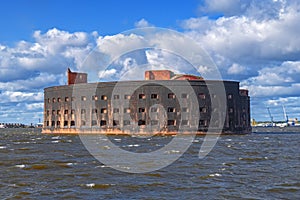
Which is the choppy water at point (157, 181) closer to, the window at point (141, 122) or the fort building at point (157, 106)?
the fort building at point (157, 106)

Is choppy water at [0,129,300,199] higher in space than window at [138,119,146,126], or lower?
lower

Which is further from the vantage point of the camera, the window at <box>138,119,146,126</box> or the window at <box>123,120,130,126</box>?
the window at <box>123,120,130,126</box>

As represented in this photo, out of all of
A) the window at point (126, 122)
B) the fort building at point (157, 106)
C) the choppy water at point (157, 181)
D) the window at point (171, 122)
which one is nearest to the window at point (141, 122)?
the fort building at point (157, 106)

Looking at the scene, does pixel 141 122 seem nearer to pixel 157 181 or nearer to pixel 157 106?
pixel 157 106

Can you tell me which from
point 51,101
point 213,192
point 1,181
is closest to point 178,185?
point 213,192

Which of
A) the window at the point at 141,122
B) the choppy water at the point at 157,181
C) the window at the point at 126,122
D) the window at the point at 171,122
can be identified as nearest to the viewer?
the choppy water at the point at 157,181

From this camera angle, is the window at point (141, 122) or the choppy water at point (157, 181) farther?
the window at point (141, 122)

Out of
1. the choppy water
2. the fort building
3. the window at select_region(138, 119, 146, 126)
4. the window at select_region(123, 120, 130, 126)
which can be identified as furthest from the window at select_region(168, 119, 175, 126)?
the choppy water

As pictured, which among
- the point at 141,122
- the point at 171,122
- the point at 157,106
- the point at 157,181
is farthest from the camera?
the point at 141,122

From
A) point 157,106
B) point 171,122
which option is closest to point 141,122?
point 157,106

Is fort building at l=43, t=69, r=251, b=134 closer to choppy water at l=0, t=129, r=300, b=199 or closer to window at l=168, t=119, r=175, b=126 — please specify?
window at l=168, t=119, r=175, b=126

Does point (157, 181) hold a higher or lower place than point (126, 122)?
lower

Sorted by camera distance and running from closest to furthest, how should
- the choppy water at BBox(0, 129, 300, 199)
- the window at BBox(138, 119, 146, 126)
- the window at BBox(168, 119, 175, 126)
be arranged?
the choppy water at BBox(0, 129, 300, 199)
the window at BBox(168, 119, 175, 126)
the window at BBox(138, 119, 146, 126)

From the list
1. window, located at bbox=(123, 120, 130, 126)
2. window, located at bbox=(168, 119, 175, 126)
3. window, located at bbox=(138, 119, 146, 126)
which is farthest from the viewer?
window, located at bbox=(123, 120, 130, 126)
